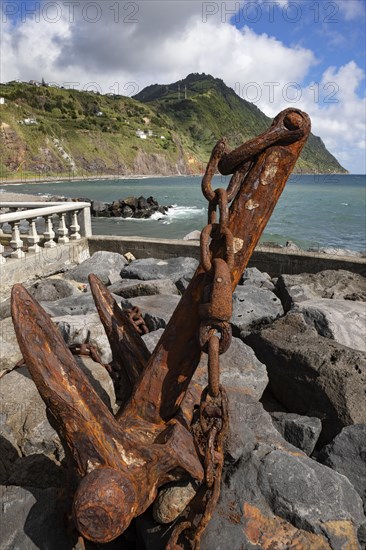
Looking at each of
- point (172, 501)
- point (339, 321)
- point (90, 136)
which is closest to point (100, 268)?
point (339, 321)

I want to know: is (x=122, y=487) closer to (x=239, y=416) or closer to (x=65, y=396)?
(x=65, y=396)

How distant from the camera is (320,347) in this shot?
289 centimetres

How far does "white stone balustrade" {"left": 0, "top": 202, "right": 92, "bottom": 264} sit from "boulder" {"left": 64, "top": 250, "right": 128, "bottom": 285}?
0.86m

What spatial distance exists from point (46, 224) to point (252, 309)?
444 cm

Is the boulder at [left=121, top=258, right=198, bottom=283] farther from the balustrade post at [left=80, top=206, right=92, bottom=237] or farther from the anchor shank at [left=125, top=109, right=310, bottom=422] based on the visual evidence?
the anchor shank at [left=125, top=109, right=310, bottom=422]

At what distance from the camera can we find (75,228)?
7570mm

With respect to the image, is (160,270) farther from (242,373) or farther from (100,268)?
(242,373)

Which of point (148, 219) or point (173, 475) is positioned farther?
point (148, 219)

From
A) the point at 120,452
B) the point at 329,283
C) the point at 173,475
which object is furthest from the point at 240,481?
the point at 329,283

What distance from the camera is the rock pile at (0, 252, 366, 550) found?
5.34 feet

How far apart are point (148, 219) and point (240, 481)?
75.4 ft

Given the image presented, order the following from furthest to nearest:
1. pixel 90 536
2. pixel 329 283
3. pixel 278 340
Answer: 1. pixel 329 283
2. pixel 278 340
3. pixel 90 536

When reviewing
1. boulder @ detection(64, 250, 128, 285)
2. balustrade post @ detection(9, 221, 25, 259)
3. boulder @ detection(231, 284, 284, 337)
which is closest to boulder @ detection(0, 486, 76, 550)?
boulder @ detection(231, 284, 284, 337)

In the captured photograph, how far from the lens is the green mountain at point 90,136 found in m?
66.9
